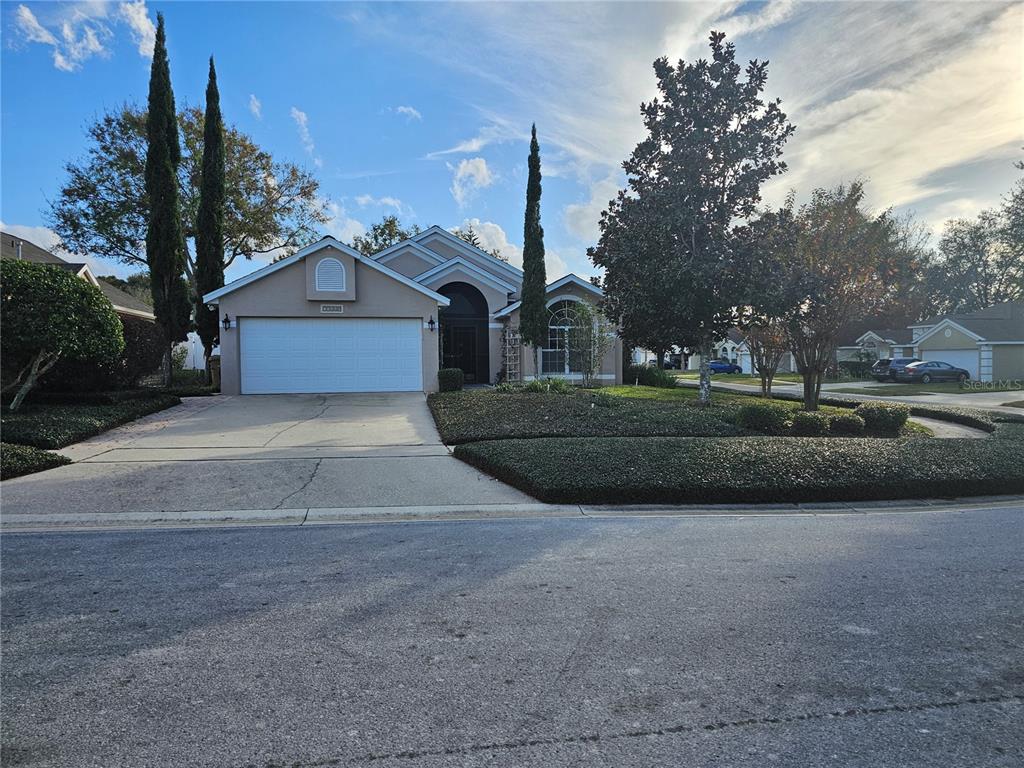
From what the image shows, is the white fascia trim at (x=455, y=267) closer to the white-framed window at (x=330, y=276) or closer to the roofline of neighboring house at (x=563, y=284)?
the roofline of neighboring house at (x=563, y=284)

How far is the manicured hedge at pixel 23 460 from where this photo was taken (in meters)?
8.39

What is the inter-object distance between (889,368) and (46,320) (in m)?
43.5

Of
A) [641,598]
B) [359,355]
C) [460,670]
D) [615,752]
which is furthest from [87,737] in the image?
[359,355]

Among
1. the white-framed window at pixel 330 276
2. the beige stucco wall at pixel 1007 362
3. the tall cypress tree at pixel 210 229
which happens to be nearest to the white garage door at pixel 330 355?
the white-framed window at pixel 330 276

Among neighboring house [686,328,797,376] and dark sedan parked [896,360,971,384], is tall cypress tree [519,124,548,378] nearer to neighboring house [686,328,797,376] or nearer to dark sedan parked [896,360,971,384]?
dark sedan parked [896,360,971,384]

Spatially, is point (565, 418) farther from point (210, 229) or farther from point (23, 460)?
point (210, 229)

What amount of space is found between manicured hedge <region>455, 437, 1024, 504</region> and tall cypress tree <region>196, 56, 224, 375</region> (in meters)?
14.5

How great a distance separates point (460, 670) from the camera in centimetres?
326

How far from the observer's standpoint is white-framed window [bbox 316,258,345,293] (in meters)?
18.3

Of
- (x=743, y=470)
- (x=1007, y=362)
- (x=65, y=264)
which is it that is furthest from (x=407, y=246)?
(x=1007, y=362)

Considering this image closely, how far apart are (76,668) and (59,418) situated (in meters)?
10.4

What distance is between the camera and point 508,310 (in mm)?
22969

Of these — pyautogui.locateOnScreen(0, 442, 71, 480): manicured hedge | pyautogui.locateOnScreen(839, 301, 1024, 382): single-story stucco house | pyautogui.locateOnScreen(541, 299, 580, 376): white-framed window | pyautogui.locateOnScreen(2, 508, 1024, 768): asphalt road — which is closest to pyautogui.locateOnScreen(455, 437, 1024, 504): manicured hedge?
pyautogui.locateOnScreen(2, 508, 1024, 768): asphalt road

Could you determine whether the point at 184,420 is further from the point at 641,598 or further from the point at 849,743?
the point at 849,743
